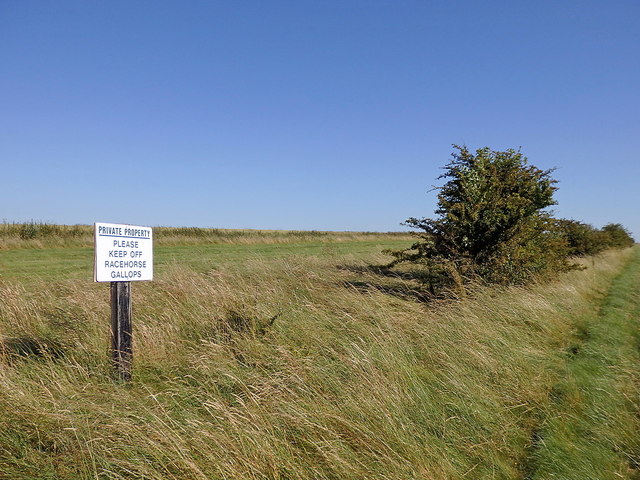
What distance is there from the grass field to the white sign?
3.13 feet

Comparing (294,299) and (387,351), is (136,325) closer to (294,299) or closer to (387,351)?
(294,299)

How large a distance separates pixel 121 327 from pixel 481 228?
7.05 metres

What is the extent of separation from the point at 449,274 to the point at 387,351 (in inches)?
169

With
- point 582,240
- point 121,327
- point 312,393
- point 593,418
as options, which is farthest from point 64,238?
point 582,240

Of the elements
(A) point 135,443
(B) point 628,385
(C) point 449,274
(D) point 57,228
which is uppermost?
(D) point 57,228

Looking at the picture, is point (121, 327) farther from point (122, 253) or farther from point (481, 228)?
point (481, 228)

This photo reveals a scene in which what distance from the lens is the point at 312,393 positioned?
3516 millimetres

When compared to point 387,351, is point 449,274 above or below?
above

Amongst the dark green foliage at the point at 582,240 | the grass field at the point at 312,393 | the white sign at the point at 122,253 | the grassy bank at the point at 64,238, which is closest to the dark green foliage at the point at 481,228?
the grass field at the point at 312,393

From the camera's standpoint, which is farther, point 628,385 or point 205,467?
point 628,385

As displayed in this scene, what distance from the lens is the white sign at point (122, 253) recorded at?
375 centimetres

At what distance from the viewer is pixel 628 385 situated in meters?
4.70

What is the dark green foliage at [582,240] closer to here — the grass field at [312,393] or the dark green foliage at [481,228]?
the dark green foliage at [481,228]

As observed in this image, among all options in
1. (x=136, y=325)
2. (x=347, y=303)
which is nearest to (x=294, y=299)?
(x=347, y=303)
